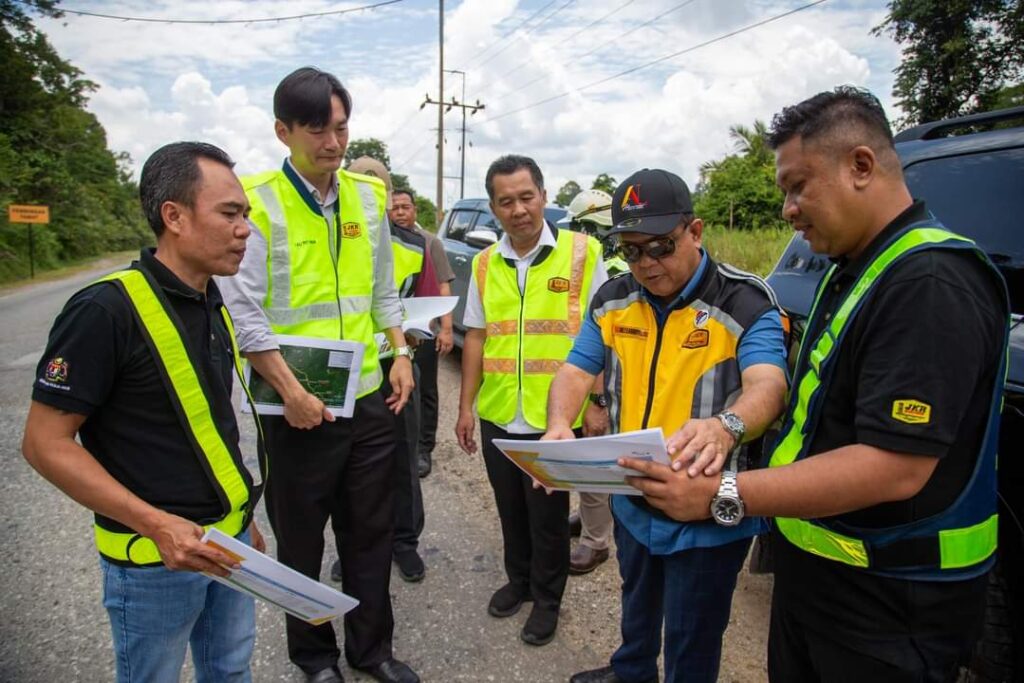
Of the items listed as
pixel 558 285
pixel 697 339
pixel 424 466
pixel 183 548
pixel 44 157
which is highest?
pixel 44 157

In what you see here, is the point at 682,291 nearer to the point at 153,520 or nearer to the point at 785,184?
the point at 785,184

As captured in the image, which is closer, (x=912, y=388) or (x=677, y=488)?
(x=912, y=388)

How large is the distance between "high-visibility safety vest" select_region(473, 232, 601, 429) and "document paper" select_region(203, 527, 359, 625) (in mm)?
1291

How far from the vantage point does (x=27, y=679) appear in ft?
8.07

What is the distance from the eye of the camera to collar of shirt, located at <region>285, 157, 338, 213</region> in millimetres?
2188

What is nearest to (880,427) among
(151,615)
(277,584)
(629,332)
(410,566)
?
(629,332)

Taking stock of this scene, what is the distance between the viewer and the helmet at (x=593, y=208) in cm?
408

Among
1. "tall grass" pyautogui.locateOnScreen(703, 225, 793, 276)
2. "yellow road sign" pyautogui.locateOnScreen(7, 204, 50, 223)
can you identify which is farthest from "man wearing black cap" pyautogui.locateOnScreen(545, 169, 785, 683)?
"yellow road sign" pyautogui.locateOnScreen(7, 204, 50, 223)

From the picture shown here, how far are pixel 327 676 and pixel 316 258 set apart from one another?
1610 mm

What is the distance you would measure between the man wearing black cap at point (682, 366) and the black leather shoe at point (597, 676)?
0.39 m

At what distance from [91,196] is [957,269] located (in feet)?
126

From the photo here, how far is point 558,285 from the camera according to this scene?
2.73 meters

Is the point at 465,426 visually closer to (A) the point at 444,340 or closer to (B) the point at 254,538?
(B) the point at 254,538

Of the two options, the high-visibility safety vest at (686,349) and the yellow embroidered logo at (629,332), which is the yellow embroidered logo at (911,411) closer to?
the high-visibility safety vest at (686,349)
